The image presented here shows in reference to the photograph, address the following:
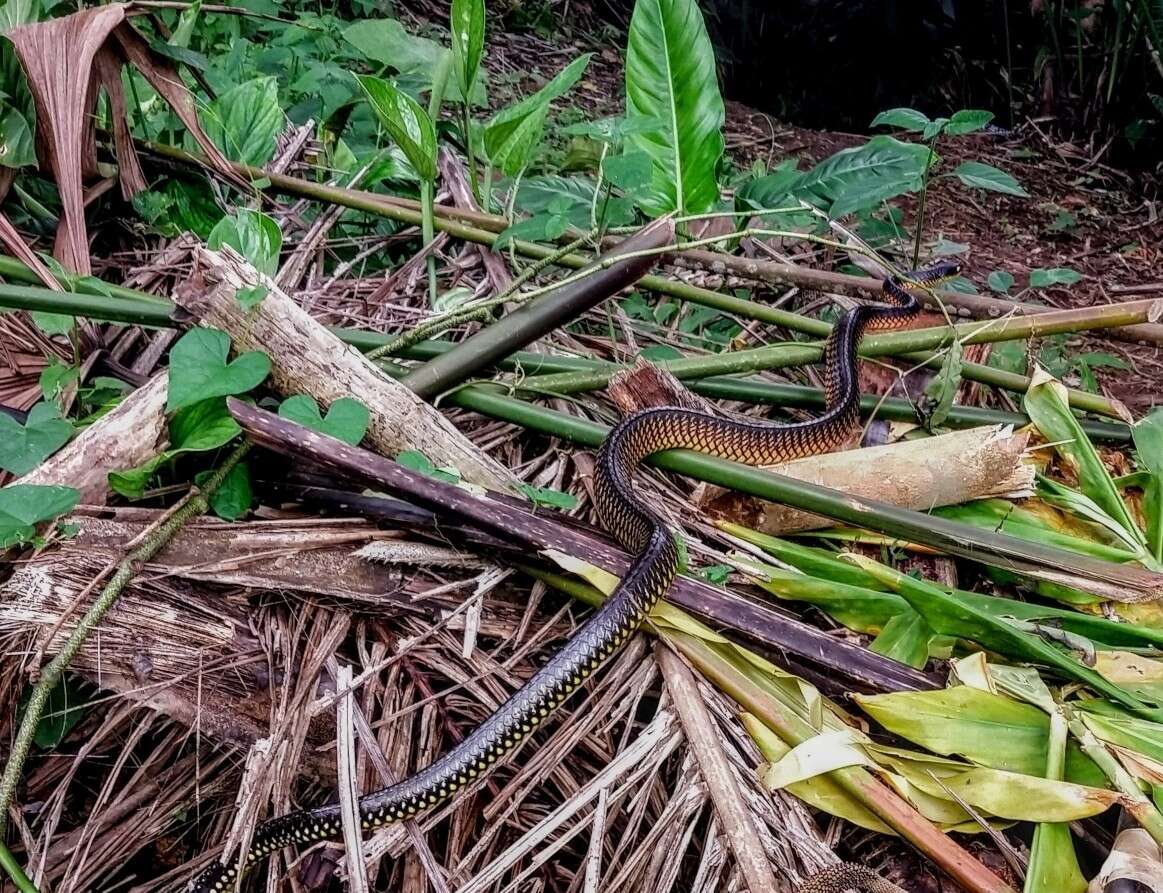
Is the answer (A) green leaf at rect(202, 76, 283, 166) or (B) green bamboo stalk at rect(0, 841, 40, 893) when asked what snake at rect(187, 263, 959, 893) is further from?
(A) green leaf at rect(202, 76, 283, 166)

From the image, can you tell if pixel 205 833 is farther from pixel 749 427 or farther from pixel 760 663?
pixel 749 427

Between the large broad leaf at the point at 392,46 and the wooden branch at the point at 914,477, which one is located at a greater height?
the large broad leaf at the point at 392,46

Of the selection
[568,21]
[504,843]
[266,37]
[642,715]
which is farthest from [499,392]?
[568,21]

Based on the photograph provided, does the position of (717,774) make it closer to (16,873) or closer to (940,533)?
(940,533)

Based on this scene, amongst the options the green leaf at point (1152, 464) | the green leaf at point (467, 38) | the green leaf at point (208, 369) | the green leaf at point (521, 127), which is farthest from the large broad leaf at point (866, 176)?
the green leaf at point (208, 369)

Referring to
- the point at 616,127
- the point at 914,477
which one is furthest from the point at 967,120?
the point at 914,477

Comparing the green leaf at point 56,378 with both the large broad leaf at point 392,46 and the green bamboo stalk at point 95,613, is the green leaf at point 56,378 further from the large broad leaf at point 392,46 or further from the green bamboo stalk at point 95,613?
the large broad leaf at point 392,46
